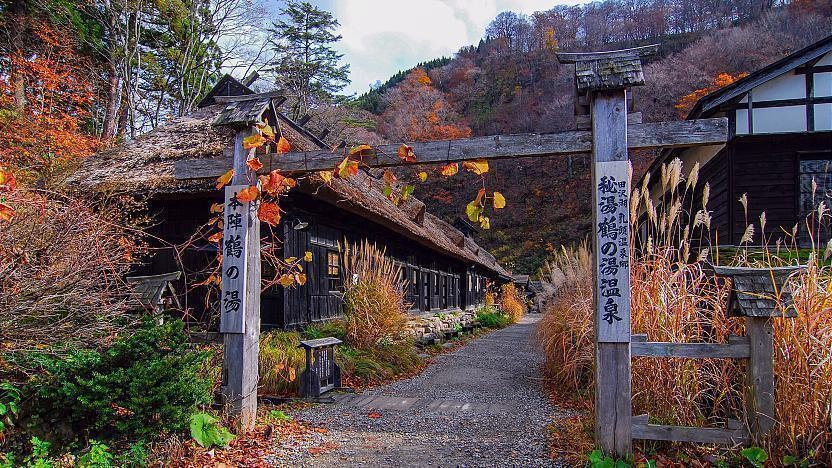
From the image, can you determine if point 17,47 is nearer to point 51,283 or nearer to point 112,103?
point 112,103

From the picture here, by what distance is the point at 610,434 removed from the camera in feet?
11.1

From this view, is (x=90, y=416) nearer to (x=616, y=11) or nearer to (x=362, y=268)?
(x=362, y=268)

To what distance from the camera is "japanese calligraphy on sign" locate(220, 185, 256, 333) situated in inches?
168

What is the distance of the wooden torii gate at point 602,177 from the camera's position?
342cm

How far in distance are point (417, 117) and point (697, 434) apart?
36180 millimetres

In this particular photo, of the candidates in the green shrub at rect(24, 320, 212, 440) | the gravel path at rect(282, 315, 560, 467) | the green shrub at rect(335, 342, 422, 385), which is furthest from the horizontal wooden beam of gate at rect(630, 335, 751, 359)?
the green shrub at rect(335, 342, 422, 385)

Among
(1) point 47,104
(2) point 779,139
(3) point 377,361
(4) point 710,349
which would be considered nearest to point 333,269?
(3) point 377,361

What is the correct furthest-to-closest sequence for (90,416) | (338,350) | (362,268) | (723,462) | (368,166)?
(362,268) → (338,350) → (368,166) → (90,416) → (723,462)

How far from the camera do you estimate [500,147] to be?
154 inches

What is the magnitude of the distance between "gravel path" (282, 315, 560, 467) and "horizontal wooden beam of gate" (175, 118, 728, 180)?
7.22 ft

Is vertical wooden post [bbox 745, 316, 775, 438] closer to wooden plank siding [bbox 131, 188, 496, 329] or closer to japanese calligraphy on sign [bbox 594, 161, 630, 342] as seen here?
japanese calligraphy on sign [bbox 594, 161, 630, 342]

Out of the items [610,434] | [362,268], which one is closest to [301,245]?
[362,268]

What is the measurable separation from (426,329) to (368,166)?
8.03m

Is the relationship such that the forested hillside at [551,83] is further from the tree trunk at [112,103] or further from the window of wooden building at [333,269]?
the window of wooden building at [333,269]
